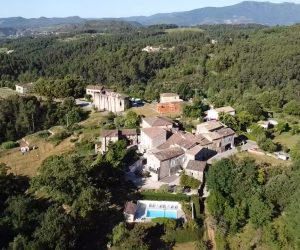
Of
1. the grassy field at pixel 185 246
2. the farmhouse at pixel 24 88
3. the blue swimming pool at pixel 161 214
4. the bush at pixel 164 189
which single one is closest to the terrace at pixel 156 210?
the blue swimming pool at pixel 161 214

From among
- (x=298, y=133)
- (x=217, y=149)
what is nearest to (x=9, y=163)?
(x=217, y=149)

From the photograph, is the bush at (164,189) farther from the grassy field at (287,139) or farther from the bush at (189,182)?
the grassy field at (287,139)

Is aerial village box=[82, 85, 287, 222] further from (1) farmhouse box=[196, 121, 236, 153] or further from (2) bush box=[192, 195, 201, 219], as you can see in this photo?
(2) bush box=[192, 195, 201, 219]

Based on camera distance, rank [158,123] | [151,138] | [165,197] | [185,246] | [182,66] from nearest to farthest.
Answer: [185,246] → [165,197] → [151,138] → [158,123] → [182,66]

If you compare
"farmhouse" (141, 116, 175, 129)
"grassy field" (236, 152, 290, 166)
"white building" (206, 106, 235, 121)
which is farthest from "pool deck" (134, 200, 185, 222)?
"white building" (206, 106, 235, 121)

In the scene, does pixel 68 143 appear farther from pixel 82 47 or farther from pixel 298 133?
pixel 82 47

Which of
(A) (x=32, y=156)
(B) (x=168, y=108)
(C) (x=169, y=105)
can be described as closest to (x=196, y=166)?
(B) (x=168, y=108)

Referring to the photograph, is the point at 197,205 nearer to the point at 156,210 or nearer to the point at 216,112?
the point at 156,210
